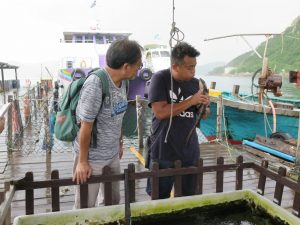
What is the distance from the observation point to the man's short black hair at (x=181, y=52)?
2994 millimetres

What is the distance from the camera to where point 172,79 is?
3.10 meters

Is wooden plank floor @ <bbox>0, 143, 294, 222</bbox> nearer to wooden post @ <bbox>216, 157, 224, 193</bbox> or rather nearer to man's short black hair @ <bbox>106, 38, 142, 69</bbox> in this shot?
wooden post @ <bbox>216, 157, 224, 193</bbox>

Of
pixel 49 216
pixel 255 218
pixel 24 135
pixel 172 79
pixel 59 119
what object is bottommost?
pixel 24 135

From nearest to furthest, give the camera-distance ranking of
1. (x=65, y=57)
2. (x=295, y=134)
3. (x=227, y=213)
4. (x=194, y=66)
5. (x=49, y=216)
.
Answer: (x=49, y=216), (x=194, y=66), (x=227, y=213), (x=295, y=134), (x=65, y=57)

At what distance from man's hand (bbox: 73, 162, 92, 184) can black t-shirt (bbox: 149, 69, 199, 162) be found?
763 millimetres

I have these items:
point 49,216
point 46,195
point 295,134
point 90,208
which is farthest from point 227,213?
point 295,134

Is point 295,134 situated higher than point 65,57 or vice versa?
point 65,57

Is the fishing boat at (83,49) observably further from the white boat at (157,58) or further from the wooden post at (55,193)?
the wooden post at (55,193)

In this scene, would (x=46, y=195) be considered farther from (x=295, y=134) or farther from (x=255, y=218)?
(x=295, y=134)

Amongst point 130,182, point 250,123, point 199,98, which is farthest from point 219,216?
point 250,123

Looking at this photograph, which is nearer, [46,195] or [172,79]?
[172,79]

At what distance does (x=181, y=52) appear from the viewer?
2998 millimetres

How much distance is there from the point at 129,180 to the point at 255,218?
1.32 meters

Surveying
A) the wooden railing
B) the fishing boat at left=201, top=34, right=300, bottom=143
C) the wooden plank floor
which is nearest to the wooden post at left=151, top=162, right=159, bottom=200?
the wooden railing
